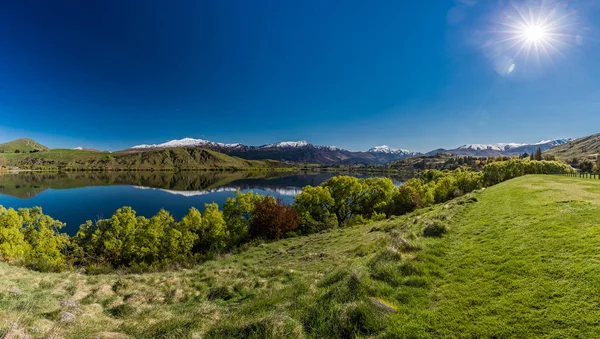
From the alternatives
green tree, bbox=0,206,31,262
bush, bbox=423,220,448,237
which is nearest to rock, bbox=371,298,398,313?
bush, bbox=423,220,448,237

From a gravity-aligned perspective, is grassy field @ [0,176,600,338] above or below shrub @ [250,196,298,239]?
above

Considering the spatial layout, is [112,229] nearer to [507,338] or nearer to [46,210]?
[507,338]

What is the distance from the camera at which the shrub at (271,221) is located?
43.2 metres

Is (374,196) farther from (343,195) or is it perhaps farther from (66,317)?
(66,317)

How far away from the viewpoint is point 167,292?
13.9 m

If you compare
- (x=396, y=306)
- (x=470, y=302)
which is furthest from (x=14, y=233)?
(x=470, y=302)

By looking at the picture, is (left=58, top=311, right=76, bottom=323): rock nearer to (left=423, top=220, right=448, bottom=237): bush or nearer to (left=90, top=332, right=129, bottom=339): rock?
(left=90, top=332, right=129, bottom=339): rock

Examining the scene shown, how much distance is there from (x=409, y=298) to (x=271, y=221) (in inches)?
1473

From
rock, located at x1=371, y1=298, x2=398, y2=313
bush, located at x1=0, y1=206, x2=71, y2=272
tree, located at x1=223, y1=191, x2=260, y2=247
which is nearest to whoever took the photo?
rock, located at x1=371, y1=298, x2=398, y2=313

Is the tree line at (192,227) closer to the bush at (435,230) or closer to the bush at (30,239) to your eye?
the bush at (30,239)

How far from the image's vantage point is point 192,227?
131 ft

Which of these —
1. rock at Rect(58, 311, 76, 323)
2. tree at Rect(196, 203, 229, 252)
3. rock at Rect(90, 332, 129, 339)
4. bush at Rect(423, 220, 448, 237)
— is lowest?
tree at Rect(196, 203, 229, 252)

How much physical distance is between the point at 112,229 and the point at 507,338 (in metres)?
44.1

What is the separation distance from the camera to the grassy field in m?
5.97
